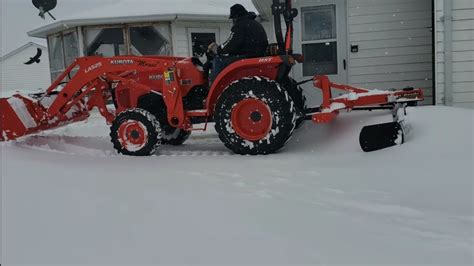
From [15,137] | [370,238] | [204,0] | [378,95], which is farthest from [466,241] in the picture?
[204,0]

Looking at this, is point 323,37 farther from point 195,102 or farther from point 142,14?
point 142,14

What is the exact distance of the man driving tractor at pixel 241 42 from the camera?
5613 mm

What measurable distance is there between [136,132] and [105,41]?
348 inches

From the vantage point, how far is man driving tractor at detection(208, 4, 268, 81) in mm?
5613

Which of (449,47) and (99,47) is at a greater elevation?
(99,47)

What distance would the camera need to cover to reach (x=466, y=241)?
2523mm

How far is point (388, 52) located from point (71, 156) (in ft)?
20.0

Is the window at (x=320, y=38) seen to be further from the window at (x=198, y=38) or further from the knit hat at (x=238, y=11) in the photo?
the window at (x=198, y=38)

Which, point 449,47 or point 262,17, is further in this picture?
point 262,17

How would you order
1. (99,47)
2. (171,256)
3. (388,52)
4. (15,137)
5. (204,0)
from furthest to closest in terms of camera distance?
(204,0) < (99,47) < (388,52) < (15,137) < (171,256)

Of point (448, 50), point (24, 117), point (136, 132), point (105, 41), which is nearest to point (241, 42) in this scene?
point (136, 132)

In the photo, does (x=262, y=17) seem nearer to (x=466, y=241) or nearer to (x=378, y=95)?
(x=378, y=95)

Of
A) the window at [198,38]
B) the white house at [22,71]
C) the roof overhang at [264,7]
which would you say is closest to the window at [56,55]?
the window at [198,38]

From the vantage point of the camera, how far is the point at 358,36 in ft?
27.7
